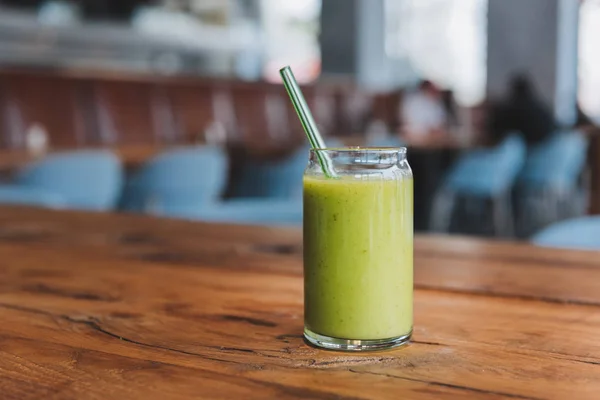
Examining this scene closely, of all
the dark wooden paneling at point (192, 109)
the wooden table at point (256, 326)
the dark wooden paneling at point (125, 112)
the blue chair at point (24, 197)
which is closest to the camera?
the wooden table at point (256, 326)

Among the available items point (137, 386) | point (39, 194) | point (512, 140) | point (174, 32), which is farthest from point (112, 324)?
point (174, 32)

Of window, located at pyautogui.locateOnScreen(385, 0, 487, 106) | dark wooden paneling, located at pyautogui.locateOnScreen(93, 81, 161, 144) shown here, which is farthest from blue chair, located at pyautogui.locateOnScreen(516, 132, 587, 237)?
dark wooden paneling, located at pyautogui.locateOnScreen(93, 81, 161, 144)

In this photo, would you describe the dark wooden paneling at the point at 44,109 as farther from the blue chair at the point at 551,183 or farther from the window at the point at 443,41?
the window at the point at 443,41

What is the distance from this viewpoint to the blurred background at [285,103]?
361 centimetres

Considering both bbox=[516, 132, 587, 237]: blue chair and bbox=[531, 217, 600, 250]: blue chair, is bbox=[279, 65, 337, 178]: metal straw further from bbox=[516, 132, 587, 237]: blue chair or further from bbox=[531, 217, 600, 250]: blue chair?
bbox=[516, 132, 587, 237]: blue chair

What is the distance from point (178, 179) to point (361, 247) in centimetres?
292

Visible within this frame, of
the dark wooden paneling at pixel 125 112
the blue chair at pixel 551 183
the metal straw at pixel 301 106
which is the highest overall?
the dark wooden paneling at pixel 125 112

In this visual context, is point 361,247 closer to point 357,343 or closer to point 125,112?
point 357,343

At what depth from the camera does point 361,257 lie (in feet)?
2.26

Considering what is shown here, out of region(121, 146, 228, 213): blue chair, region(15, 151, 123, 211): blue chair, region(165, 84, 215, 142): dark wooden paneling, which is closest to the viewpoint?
region(15, 151, 123, 211): blue chair

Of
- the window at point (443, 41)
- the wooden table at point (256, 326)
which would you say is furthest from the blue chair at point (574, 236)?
the window at point (443, 41)

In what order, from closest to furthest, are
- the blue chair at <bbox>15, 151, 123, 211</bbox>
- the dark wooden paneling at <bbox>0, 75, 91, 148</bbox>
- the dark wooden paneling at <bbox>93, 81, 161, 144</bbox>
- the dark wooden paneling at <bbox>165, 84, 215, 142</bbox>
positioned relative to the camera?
the blue chair at <bbox>15, 151, 123, 211</bbox> < the dark wooden paneling at <bbox>0, 75, 91, 148</bbox> < the dark wooden paneling at <bbox>93, 81, 161, 144</bbox> < the dark wooden paneling at <bbox>165, 84, 215, 142</bbox>

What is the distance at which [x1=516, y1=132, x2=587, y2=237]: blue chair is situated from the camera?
20.5 feet

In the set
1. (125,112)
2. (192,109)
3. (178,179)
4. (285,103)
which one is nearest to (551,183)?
(285,103)
